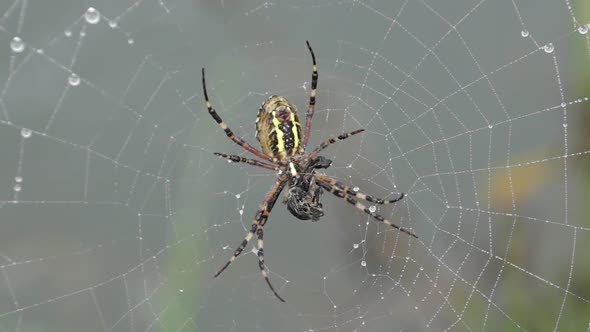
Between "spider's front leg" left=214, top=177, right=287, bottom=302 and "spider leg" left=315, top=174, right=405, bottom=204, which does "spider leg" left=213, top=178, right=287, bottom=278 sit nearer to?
"spider's front leg" left=214, top=177, right=287, bottom=302

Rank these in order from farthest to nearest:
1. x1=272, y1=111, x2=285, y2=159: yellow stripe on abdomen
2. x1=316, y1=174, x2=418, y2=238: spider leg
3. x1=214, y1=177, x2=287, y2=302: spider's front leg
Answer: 1. x1=214, y1=177, x2=287, y2=302: spider's front leg
2. x1=316, y1=174, x2=418, y2=238: spider leg
3. x1=272, y1=111, x2=285, y2=159: yellow stripe on abdomen

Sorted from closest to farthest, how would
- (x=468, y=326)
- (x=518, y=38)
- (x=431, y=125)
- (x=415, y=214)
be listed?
1. (x=468, y=326)
2. (x=415, y=214)
3. (x=431, y=125)
4. (x=518, y=38)

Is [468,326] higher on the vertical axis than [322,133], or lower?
lower

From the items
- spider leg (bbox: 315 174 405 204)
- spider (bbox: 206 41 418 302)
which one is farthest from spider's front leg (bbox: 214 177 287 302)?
spider leg (bbox: 315 174 405 204)

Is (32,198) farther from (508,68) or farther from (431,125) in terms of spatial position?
(508,68)

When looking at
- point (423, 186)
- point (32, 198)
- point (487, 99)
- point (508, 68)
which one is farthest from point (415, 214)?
point (32, 198)

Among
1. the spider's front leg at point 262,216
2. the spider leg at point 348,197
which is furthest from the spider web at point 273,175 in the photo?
the spider's front leg at point 262,216

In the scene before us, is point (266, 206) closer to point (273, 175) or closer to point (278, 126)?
point (278, 126)

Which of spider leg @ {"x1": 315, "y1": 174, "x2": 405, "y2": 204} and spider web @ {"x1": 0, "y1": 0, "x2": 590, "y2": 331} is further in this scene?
spider leg @ {"x1": 315, "y1": 174, "x2": 405, "y2": 204}
